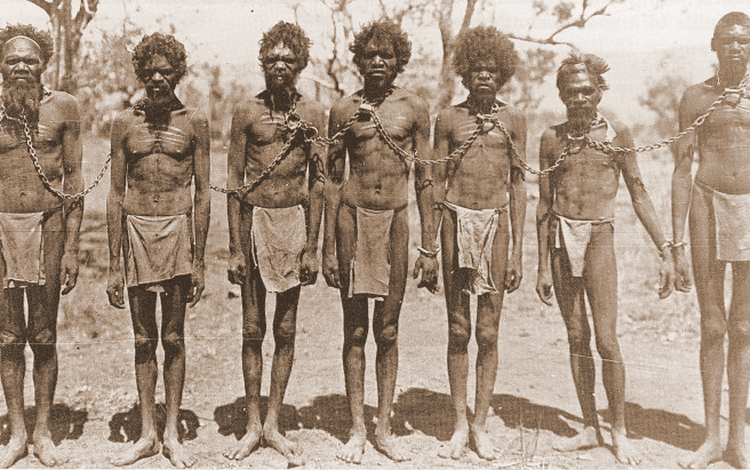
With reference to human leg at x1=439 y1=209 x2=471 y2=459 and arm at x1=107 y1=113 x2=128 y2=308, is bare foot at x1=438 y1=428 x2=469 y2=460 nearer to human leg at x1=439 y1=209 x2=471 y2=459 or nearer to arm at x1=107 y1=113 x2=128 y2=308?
human leg at x1=439 y1=209 x2=471 y2=459

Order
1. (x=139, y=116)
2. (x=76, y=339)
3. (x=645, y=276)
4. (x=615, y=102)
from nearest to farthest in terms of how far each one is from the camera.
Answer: (x=139, y=116)
(x=76, y=339)
(x=645, y=276)
(x=615, y=102)

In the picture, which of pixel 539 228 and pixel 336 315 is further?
pixel 336 315

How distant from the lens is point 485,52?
4.15m

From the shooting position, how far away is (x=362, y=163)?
4.14 meters

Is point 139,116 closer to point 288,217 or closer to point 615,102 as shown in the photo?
point 288,217

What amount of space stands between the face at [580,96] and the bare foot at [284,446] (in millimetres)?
2815

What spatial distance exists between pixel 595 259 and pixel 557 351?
2.88 metres

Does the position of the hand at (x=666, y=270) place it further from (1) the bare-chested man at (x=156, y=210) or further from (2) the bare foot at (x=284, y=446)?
(1) the bare-chested man at (x=156, y=210)

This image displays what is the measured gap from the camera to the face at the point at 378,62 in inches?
161

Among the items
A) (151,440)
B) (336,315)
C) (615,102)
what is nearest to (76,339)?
(336,315)

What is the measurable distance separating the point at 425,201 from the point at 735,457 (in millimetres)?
2506

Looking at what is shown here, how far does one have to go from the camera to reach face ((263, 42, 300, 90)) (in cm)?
407

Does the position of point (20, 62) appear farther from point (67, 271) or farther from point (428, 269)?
point (428, 269)

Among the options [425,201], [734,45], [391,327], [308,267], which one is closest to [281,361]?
[308,267]
